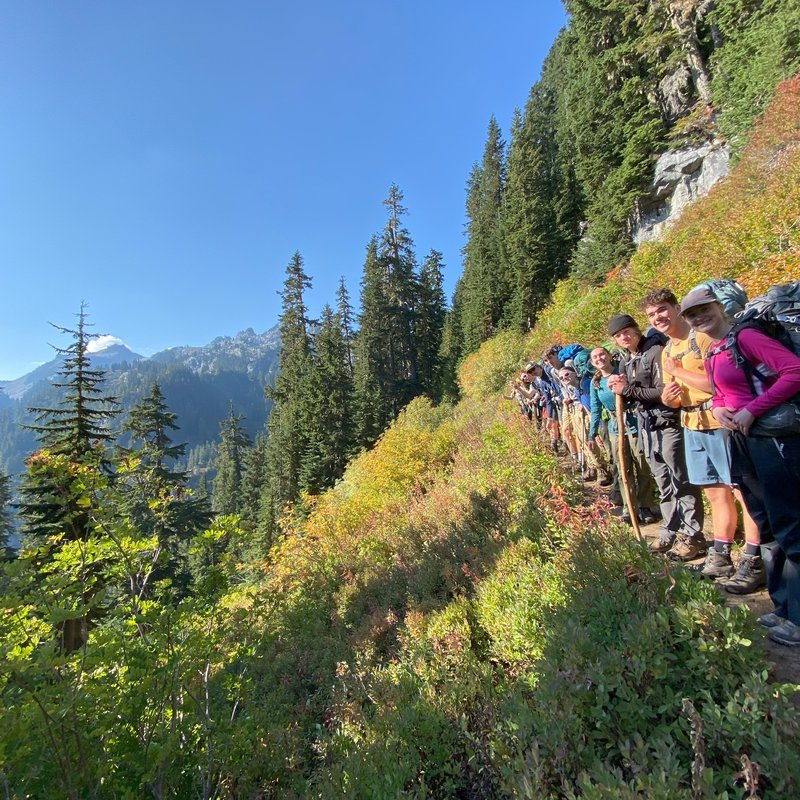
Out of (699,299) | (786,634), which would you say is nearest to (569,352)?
(699,299)

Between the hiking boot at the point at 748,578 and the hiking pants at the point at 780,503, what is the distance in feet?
1.13

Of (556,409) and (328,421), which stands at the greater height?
(328,421)

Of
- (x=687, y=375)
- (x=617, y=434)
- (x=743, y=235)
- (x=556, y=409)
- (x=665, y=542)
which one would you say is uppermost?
(x=743, y=235)

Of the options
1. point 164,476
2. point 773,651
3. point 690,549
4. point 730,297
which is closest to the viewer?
point 773,651

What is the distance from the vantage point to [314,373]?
3198 centimetres

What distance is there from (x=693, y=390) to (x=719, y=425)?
32cm

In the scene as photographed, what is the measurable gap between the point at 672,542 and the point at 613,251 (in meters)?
19.4

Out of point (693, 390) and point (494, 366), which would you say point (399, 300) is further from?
point (693, 390)

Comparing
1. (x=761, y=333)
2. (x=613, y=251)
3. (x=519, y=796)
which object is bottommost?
(x=519, y=796)

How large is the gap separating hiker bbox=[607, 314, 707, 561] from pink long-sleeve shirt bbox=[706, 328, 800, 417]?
0.96m

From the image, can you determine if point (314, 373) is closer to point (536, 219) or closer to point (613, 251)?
point (536, 219)

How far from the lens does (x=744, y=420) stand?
7.68 ft

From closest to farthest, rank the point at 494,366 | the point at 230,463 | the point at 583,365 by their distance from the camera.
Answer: the point at 583,365
the point at 494,366
the point at 230,463

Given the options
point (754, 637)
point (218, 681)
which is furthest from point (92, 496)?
point (754, 637)
